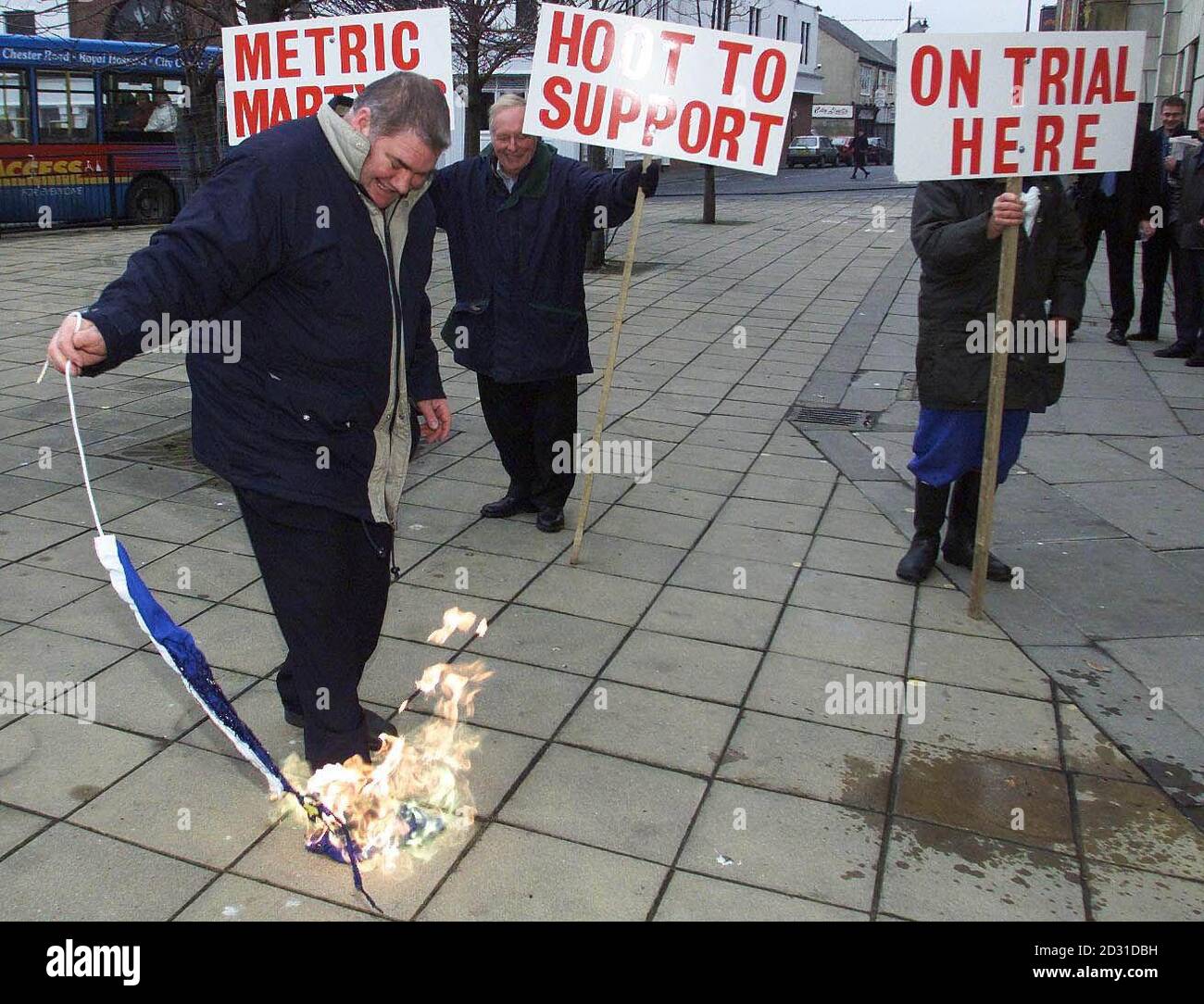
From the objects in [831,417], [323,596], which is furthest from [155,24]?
[323,596]

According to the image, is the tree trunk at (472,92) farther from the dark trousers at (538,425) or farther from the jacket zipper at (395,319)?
the jacket zipper at (395,319)

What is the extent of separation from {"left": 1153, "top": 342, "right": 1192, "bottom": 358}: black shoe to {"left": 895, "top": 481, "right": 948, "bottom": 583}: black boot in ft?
17.6

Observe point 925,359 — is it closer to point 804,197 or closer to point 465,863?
point 465,863

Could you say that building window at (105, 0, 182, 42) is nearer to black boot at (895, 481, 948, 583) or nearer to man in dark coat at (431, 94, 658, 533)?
man in dark coat at (431, 94, 658, 533)

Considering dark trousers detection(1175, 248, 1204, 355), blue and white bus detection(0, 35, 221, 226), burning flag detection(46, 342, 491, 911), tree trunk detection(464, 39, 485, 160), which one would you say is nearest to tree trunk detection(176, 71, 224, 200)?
burning flag detection(46, 342, 491, 911)

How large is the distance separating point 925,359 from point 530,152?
1925 mm

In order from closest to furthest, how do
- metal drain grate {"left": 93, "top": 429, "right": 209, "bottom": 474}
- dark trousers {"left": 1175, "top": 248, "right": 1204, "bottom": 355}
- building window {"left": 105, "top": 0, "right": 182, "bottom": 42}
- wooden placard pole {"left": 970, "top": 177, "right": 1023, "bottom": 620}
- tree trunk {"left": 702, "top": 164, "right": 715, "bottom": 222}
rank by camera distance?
wooden placard pole {"left": 970, "top": 177, "right": 1023, "bottom": 620} → metal drain grate {"left": 93, "top": 429, "right": 209, "bottom": 474} → building window {"left": 105, "top": 0, "right": 182, "bottom": 42} → dark trousers {"left": 1175, "top": 248, "right": 1204, "bottom": 355} → tree trunk {"left": 702, "top": 164, "right": 715, "bottom": 222}

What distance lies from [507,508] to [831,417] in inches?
114

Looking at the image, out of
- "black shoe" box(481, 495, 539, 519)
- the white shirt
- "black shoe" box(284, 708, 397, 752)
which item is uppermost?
the white shirt

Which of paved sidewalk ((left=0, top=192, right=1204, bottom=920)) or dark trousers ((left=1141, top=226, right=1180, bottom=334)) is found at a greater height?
dark trousers ((left=1141, top=226, right=1180, bottom=334))

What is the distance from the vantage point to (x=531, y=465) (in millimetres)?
5473

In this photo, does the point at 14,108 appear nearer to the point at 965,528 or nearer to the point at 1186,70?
the point at 965,528

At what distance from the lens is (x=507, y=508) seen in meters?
5.47

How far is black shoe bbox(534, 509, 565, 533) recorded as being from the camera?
530 centimetres
